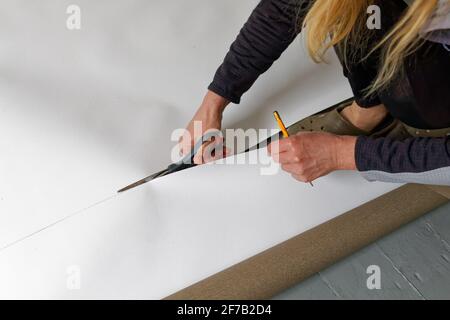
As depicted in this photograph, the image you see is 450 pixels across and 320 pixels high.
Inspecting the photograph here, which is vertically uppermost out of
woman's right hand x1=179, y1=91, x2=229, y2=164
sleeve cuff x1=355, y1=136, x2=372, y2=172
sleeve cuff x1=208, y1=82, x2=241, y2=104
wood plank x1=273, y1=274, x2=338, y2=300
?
sleeve cuff x1=208, y1=82, x2=241, y2=104

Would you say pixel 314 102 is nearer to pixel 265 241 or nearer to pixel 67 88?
pixel 265 241

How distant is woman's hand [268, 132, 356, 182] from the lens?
1012mm

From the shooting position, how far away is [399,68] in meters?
0.91

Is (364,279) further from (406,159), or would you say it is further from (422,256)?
(406,159)

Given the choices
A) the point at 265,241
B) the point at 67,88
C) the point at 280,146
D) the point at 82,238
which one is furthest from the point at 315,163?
the point at 67,88

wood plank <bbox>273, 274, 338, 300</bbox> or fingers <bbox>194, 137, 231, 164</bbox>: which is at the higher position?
fingers <bbox>194, 137, 231, 164</bbox>

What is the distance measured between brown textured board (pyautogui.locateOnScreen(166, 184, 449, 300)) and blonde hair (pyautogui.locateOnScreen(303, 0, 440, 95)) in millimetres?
320

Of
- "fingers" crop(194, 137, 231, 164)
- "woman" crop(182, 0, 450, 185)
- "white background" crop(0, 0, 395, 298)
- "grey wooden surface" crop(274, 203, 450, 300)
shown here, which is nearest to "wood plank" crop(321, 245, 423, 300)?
"grey wooden surface" crop(274, 203, 450, 300)

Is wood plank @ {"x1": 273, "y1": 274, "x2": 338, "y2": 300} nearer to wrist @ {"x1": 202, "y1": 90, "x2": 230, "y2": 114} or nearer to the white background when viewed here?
the white background

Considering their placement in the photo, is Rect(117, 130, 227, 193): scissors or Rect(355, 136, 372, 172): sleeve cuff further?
Rect(117, 130, 227, 193): scissors

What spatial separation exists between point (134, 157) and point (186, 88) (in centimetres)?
23

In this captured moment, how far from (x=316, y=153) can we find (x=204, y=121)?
0.25m

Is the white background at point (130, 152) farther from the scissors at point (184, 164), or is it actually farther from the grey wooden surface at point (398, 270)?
the grey wooden surface at point (398, 270)

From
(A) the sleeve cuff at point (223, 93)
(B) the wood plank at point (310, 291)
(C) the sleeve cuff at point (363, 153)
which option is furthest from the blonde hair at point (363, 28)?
(B) the wood plank at point (310, 291)
